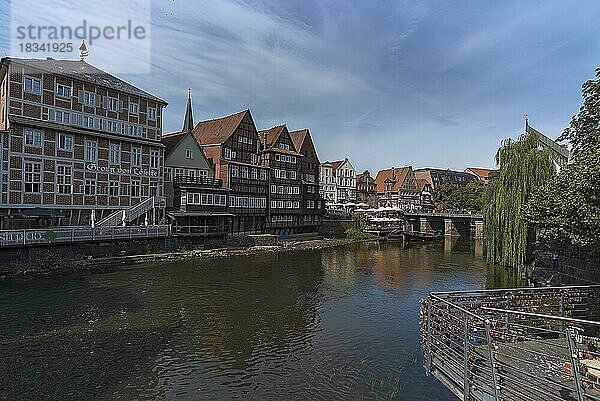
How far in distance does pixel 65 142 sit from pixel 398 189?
71193 mm

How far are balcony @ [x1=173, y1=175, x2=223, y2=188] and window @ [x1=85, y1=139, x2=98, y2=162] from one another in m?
7.83

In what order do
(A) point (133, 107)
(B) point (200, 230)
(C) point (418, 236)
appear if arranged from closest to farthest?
(A) point (133, 107)
(B) point (200, 230)
(C) point (418, 236)

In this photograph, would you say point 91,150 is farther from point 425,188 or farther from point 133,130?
point 425,188

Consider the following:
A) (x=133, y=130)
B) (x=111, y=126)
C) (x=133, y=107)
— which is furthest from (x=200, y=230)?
(x=133, y=107)

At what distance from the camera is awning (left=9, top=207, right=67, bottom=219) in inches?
1178

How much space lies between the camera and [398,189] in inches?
3706

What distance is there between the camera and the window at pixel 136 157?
38.0m

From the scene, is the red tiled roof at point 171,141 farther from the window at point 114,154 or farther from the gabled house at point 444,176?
the gabled house at point 444,176

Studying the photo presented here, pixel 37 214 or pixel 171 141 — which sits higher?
pixel 171 141

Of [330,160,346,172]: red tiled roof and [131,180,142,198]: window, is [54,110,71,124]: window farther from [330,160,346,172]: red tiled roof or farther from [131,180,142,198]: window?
[330,160,346,172]: red tiled roof

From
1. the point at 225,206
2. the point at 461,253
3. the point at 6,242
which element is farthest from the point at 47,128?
the point at 461,253

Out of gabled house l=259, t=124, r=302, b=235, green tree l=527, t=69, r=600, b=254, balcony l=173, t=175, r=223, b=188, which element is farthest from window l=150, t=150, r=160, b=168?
green tree l=527, t=69, r=600, b=254

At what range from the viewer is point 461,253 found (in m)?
45.2

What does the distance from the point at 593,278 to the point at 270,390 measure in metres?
15.3
